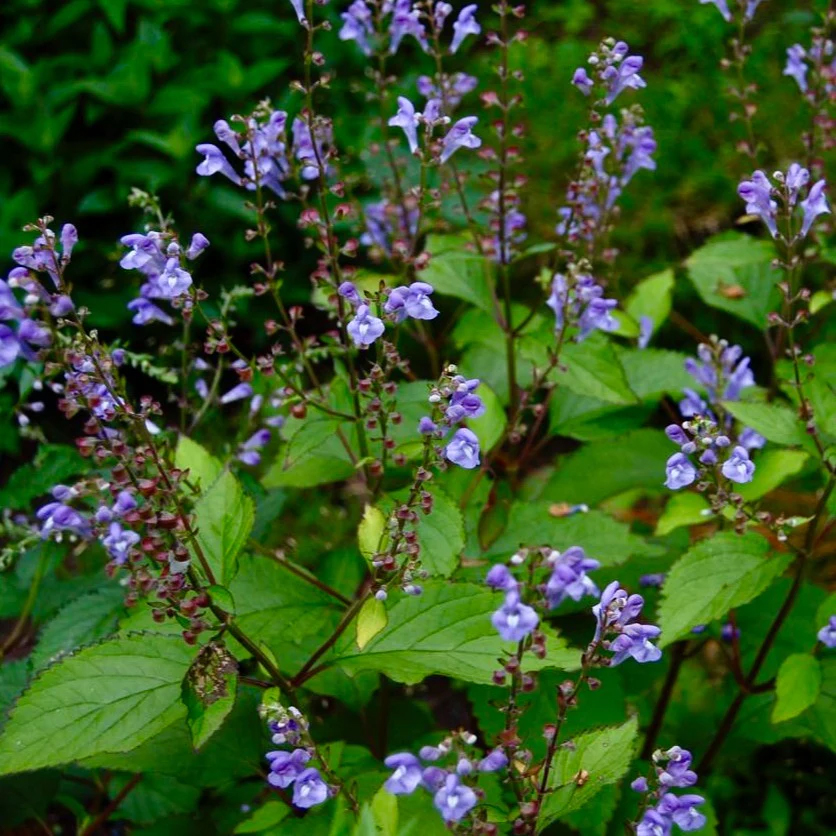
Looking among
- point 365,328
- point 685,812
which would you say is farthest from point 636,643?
point 365,328

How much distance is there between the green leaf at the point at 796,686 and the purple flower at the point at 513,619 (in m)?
1.08

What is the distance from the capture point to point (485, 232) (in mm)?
3523

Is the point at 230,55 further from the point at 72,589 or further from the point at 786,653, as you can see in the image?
the point at 786,653

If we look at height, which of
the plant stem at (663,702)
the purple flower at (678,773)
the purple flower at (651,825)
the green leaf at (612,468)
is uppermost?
the purple flower at (678,773)

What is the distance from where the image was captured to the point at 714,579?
2.51 m

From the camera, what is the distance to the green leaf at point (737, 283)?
3.69 m

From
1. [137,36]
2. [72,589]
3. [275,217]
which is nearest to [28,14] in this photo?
[137,36]

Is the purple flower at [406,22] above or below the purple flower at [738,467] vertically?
above

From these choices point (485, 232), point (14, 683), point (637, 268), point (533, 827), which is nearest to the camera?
point (533, 827)

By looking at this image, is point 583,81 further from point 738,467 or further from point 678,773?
point 678,773

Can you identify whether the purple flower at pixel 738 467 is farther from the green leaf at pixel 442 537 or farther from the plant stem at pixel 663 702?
the plant stem at pixel 663 702

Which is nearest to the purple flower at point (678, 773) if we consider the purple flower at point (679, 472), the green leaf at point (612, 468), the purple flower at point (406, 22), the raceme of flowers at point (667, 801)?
the raceme of flowers at point (667, 801)

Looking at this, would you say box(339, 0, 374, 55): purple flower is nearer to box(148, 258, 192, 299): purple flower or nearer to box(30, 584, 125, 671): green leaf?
box(148, 258, 192, 299): purple flower

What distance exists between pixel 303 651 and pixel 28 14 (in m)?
5.32
